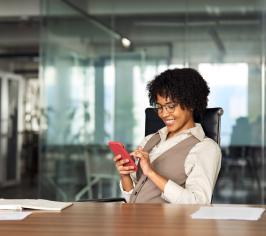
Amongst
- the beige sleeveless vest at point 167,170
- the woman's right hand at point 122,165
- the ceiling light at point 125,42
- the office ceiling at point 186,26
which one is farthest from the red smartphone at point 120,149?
the ceiling light at point 125,42

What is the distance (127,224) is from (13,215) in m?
0.44

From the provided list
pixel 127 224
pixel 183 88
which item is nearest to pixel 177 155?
pixel 183 88

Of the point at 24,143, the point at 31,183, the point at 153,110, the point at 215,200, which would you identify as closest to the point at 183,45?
the point at 215,200

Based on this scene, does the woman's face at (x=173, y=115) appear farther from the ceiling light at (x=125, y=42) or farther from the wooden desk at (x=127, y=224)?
the ceiling light at (x=125, y=42)

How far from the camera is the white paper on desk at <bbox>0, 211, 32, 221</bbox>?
6.96ft

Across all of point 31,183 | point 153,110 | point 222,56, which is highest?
point 222,56

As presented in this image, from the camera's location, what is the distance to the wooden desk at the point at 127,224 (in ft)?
6.09

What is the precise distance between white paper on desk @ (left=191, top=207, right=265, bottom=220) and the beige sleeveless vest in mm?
420

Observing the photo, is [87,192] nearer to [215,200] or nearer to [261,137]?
[215,200]

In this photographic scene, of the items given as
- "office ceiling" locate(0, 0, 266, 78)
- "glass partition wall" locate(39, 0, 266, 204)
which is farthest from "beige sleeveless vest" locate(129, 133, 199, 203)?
"office ceiling" locate(0, 0, 266, 78)

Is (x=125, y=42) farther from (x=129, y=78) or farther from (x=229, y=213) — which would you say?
(x=229, y=213)

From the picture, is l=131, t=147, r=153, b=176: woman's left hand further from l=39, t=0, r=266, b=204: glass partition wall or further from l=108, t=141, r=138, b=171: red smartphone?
l=39, t=0, r=266, b=204: glass partition wall

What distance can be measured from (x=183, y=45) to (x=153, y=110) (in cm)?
271

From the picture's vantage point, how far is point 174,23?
5895mm
